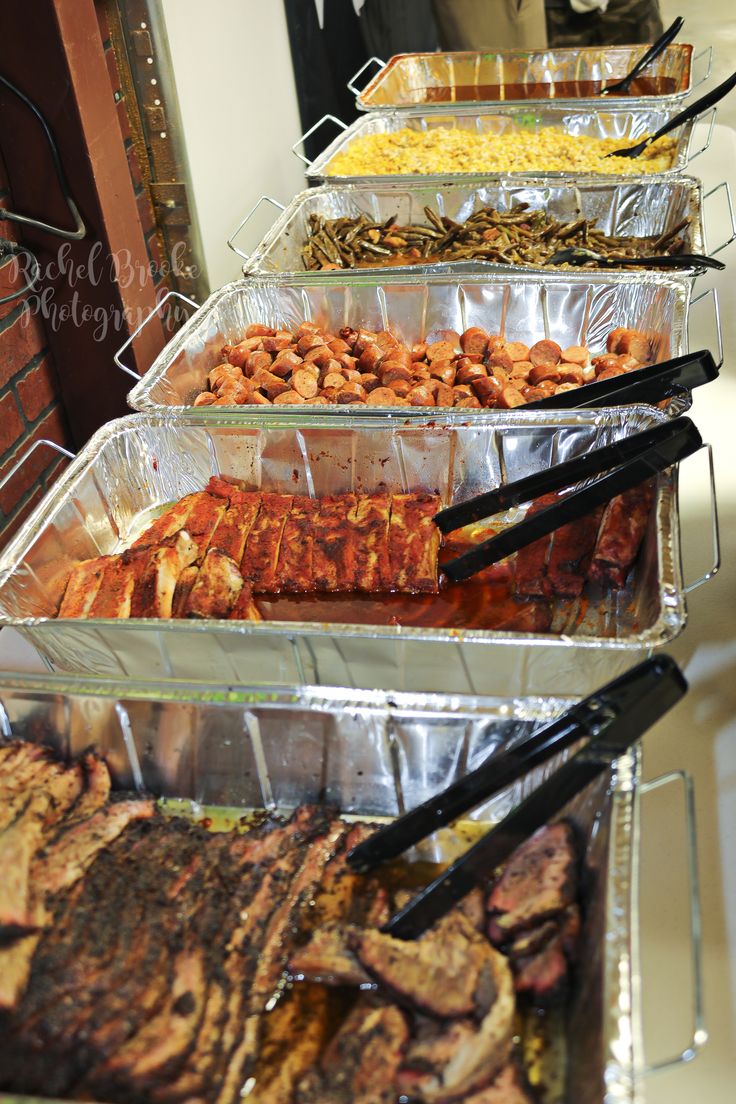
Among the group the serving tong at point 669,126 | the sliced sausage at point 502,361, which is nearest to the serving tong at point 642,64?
the serving tong at point 669,126

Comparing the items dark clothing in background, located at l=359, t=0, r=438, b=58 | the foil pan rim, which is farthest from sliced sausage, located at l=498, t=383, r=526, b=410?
dark clothing in background, located at l=359, t=0, r=438, b=58

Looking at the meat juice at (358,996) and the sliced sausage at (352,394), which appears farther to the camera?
the sliced sausage at (352,394)

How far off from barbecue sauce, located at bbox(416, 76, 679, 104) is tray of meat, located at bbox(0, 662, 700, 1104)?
11.9ft

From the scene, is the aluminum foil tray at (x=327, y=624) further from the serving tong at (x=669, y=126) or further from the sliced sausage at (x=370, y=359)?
the serving tong at (x=669, y=126)

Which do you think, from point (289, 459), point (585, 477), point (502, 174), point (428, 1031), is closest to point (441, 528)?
→ point (585, 477)

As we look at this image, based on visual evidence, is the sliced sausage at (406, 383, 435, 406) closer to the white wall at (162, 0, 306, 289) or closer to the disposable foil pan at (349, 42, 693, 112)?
the white wall at (162, 0, 306, 289)

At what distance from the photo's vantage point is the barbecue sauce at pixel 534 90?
4129 mm

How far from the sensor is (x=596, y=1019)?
3.41 ft

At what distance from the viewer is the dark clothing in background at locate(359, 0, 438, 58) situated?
15.7 ft

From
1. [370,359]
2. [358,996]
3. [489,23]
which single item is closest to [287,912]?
[358,996]

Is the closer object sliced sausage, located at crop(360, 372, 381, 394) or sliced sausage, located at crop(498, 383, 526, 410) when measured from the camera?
sliced sausage, located at crop(498, 383, 526, 410)

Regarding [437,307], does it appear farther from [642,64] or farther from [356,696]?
[642,64]

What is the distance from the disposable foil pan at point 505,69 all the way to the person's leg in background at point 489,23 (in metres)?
0.88

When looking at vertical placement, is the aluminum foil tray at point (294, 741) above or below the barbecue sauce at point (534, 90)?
below
